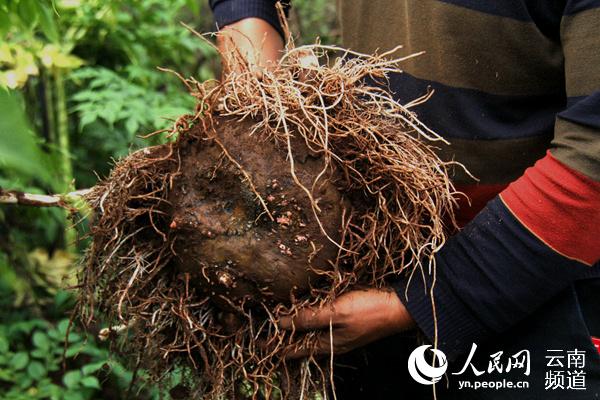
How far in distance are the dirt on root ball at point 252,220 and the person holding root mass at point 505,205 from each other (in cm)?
9

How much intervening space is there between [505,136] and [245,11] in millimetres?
706

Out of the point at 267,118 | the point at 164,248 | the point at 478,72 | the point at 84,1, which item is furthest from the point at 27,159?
the point at 84,1

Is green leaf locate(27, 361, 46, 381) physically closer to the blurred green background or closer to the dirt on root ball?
the blurred green background

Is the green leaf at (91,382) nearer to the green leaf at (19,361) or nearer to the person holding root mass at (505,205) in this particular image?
the green leaf at (19,361)

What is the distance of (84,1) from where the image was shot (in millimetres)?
2250

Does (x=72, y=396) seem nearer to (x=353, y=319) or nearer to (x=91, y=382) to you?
(x=91, y=382)

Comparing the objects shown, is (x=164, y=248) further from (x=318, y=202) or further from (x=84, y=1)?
(x=84, y=1)

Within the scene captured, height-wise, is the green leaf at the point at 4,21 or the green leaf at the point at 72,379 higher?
the green leaf at the point at 4,21

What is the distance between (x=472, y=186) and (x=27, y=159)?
3.37ft

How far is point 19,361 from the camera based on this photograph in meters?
1.84

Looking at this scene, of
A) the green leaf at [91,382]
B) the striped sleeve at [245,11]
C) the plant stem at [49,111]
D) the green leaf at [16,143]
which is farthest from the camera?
the plant stem at [49,111]

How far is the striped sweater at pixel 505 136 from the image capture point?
100 centimetres

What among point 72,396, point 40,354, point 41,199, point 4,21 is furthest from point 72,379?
point 4,21

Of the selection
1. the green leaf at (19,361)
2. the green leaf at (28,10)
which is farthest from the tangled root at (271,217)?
the green leaf at (19,361)
